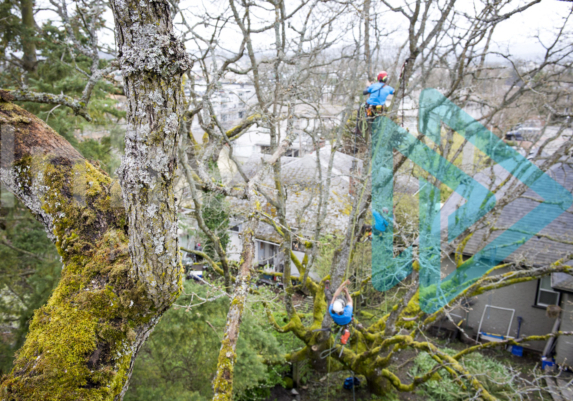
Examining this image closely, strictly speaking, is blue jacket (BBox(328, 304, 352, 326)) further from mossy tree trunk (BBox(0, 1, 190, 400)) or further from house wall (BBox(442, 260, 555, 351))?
house wall (BBox(442, 260, 555, 351))

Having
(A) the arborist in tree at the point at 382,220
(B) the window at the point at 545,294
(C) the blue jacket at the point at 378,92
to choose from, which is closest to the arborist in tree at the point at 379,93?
(C) the blue jacket at the point at 378,92

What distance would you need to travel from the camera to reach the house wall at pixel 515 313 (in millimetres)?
11250

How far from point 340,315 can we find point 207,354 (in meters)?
2.35

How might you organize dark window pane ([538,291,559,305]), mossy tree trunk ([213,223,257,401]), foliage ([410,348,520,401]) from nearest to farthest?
1. mossy tree trunk ([213,223,257,401])
2. foliage ([410,348,520,401])
3. dark window pane ([538,291,559,305])

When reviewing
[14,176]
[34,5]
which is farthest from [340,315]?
[34,5]

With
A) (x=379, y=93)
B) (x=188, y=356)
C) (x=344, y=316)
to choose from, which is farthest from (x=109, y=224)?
(x=379, y=93)

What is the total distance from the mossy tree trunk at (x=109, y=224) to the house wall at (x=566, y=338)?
40.1ft

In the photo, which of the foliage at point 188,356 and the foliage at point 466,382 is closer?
the foliage at point 188,356

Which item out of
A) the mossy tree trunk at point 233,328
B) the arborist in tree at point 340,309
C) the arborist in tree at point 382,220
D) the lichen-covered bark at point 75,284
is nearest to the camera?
the lichen-covered bark at point 75,284

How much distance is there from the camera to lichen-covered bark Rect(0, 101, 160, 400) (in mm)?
1727

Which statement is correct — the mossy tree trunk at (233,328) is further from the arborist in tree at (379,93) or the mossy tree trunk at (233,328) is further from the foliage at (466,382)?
the foliage at (466,382)

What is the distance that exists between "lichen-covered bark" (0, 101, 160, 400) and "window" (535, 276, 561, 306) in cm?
1331

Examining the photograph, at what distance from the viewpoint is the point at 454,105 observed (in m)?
7.55

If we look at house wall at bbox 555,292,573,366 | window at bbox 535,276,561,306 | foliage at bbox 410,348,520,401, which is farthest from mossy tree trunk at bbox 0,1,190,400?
window at bbox 535,276,561,306
